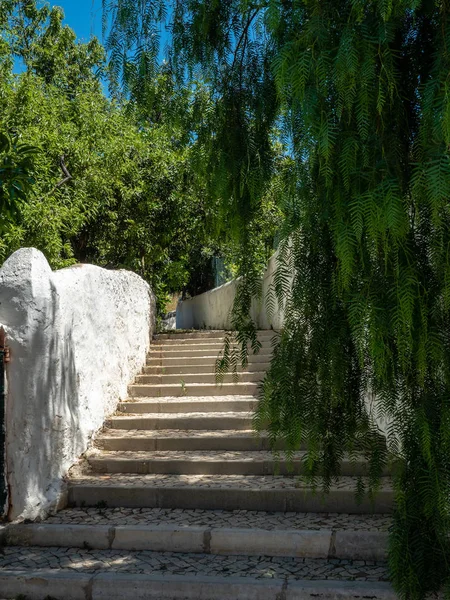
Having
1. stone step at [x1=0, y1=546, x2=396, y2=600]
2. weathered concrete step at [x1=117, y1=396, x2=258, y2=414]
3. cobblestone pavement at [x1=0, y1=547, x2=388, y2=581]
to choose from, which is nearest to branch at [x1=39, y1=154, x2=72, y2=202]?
weathered concrete step at [x1=117, y1=396, x2=258, y2=414]

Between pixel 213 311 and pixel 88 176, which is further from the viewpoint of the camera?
pixel 213 311

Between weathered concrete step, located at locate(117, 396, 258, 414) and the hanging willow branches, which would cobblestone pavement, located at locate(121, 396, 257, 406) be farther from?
the hanging willow branches

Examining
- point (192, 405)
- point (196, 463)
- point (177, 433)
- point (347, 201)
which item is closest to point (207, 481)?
point (196, 463)

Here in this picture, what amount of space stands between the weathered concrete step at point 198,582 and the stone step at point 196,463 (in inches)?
57.5

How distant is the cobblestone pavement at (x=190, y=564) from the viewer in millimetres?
4707

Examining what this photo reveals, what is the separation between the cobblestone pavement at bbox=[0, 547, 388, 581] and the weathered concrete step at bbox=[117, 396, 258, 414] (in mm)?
3050

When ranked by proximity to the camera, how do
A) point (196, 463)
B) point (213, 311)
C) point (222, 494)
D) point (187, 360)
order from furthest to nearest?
point (213, 311) → point (187, 360) → point (196, 463) → point (222, 494)

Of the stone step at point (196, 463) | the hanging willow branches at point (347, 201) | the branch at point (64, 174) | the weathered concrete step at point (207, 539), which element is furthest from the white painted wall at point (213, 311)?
the hanging willow branches at point (347, 201)

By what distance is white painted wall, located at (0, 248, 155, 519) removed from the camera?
5.78m

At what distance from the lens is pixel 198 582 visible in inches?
180

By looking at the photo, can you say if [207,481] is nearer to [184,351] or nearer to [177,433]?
[177,433]

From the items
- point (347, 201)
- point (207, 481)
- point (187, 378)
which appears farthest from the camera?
point (187, 378)

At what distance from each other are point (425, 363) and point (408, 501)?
3.25ft

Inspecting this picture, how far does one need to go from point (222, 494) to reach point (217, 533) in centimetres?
73
